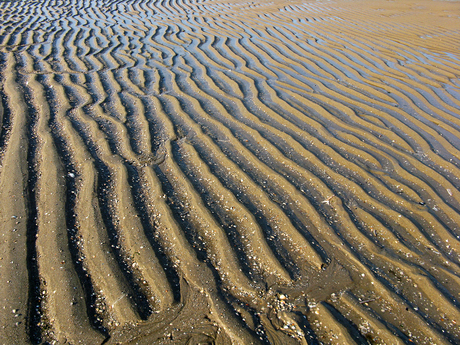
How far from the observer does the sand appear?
2.21 m

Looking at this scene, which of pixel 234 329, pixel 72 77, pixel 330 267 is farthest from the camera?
pixel 72 77

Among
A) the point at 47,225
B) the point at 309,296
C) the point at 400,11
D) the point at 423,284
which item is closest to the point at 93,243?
the point at 47,225

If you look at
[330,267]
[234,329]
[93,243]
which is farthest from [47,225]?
[330,267]

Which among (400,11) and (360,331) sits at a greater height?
(400,11)

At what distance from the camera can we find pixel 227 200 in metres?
3.21

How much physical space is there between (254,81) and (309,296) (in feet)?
14.5

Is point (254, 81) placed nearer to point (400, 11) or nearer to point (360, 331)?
point (360, 331)

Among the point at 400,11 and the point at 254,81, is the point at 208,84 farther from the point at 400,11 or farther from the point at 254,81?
the point at 400,11

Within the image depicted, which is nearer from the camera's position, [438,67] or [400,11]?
[438,67]

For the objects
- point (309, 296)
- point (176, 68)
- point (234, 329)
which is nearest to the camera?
point (234, 329)

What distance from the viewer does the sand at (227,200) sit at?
7.26ft

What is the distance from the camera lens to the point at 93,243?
2633 mm

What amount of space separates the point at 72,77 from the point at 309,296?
5.43 metres

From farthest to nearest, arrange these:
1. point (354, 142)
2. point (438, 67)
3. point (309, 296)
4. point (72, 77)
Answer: point (438, 67)
point (72, 77)
point (354, 142)
point (309, 296)
